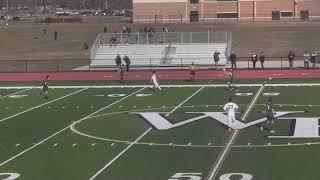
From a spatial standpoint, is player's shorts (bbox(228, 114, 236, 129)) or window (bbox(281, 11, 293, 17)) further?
window (bbox(281, 11, 293, 17))

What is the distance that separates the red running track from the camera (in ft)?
139

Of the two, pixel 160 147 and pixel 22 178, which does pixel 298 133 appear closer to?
pixel 160 147

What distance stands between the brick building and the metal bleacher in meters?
40.3

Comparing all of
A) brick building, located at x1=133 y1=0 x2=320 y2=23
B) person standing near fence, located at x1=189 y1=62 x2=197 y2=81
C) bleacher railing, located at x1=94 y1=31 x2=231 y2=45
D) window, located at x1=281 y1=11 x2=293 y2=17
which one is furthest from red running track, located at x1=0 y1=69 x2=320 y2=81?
window, located at x1=281 y1=11 x2=293 y2=17

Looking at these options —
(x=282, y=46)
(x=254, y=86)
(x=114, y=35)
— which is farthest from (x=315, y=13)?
(x=254, y=86)

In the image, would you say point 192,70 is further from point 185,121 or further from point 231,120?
point 231,120

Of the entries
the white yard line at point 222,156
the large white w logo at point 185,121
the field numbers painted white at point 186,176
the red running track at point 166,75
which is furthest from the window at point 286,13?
the field numbers painted white at point 186,176

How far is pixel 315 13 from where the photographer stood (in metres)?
92.8

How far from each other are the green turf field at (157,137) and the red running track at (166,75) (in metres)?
8.54

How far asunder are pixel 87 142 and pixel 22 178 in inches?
190

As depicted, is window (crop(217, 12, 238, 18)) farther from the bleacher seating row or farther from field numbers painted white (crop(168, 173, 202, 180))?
field numbers painted white (crop(168, 173, 202, 180))

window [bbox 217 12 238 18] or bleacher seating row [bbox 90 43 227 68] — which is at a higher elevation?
window [bbox 217 12 238 18]

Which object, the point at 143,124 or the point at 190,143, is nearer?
the point at 190,143

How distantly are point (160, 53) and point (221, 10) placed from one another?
4458cm
